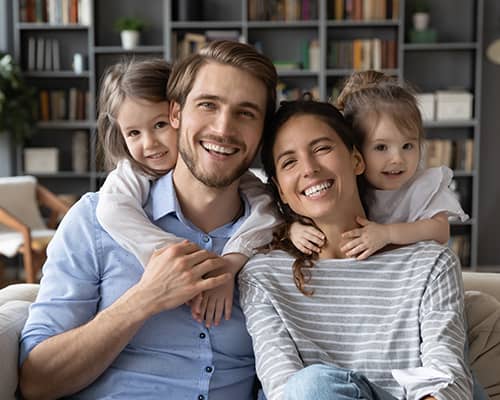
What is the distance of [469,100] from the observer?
6.06 m

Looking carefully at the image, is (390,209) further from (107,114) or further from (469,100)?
(469,100)

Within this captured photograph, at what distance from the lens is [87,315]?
6.02ft

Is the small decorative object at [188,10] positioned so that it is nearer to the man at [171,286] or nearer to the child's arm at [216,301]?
the man at [171,286]

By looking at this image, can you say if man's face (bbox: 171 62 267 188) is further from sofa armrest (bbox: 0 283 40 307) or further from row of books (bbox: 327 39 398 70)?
row of books (bbox: 327 39 398 70)

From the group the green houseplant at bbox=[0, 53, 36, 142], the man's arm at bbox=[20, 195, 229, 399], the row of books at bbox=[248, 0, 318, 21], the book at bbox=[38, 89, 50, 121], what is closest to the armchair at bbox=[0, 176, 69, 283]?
the green houseplant at bbox=[0, 53, 36, 142]

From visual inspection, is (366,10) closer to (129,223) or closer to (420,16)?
(420,16)

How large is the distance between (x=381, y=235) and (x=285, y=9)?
15.3 ft

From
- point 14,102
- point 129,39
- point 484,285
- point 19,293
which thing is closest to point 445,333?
point 484,285

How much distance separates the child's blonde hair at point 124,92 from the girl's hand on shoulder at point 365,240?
0.58 meters

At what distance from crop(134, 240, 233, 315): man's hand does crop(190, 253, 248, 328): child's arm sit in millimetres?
54

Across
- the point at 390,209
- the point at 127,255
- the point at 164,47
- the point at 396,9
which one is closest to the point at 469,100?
the point at 396,9

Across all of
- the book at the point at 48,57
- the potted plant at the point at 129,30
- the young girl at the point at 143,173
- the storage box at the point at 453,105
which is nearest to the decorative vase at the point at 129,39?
the potted plant at the point at 129,30

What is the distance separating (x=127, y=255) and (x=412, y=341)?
69 cm

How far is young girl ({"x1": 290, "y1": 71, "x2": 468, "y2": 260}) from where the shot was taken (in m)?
1.95
